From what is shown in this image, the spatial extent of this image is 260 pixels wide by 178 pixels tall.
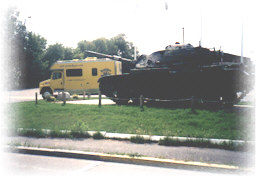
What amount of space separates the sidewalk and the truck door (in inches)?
539

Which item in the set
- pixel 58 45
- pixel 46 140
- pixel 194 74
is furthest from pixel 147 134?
pixel 58 45

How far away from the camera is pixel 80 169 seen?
4.82 metres

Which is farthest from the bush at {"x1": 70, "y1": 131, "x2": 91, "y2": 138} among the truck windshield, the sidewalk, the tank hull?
the truck windshield

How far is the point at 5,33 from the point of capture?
916 centimetres

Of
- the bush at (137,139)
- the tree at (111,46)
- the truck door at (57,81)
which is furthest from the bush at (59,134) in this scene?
the tree at (111,46)

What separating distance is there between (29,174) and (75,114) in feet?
17.8

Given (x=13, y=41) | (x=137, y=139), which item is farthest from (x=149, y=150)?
(x=13, y=41)

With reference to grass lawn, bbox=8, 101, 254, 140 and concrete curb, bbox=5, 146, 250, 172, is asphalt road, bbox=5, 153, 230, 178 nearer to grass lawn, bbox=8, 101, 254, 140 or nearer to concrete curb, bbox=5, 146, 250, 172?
concrete curb, bbox=5, 146, 250, 172

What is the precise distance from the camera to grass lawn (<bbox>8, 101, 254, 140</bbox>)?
7117 mm

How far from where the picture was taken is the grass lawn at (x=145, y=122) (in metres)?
7.12

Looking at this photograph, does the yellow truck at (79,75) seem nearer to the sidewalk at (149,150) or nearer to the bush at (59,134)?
the bush at (59,134)

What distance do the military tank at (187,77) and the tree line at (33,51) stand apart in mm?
4917

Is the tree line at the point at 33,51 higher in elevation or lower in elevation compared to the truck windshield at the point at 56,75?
higher

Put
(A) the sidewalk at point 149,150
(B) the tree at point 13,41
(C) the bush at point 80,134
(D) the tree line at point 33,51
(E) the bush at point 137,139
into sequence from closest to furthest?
(A) the sidewalk at point 149,150 < (E) the bush at point 137,139 < (C) the bush at point 80,134 < (B) the tree at point 13,41 < (D) the tree line at point 33,51
